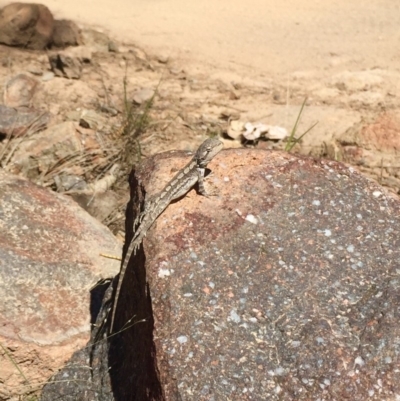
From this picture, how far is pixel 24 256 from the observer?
16.7 feet

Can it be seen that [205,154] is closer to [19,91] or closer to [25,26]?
[19,91]

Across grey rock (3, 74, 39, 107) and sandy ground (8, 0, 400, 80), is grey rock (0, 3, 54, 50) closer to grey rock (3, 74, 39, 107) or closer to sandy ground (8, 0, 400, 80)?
sandy ground (8, 0, 400, 80)

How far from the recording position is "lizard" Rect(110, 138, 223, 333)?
421 cm

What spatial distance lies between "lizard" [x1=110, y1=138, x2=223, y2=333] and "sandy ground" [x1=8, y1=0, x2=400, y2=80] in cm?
532

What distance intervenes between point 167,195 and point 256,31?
7.02 metres

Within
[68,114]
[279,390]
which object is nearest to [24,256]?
[279,390]

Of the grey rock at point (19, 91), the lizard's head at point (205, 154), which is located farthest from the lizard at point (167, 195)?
the grey rock at point (19, 91)

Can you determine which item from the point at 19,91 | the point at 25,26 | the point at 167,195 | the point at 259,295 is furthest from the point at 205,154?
the point at 25,26

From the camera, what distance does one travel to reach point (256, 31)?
10.7m

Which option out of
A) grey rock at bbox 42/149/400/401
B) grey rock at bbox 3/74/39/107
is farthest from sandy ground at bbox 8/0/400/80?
grey rock at bbox 42/149/400/401

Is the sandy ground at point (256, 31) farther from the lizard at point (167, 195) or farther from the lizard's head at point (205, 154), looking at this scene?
the lizard at point (167, 195)

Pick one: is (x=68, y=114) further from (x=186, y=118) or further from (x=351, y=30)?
(x=351, y=30)

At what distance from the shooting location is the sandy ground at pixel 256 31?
9969 mm

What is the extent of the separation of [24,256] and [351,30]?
7318 mm
